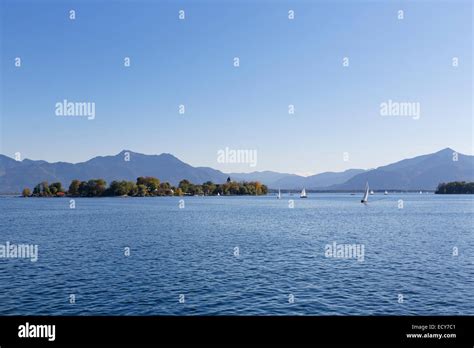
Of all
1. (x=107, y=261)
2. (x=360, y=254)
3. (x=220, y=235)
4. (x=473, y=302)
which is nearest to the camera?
(x=473, y=302)

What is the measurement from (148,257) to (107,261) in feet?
16.8

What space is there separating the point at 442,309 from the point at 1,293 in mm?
35091

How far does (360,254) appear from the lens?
162ft
